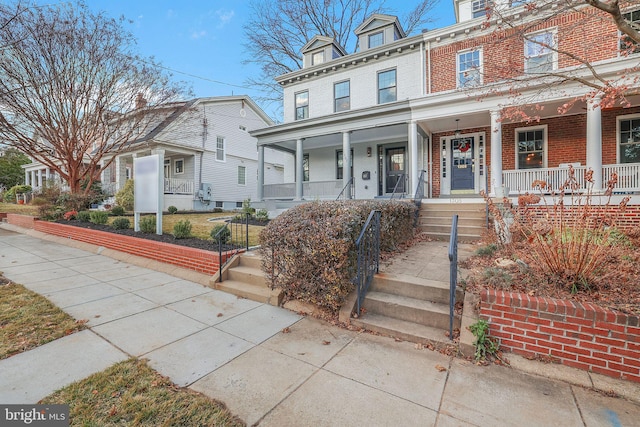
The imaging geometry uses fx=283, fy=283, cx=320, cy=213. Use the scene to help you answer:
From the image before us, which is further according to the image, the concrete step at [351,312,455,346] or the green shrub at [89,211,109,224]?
the green shrub at [89,211,109,224]

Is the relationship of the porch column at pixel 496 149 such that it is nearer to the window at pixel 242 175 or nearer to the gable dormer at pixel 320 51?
the gable dormer at pixel 320 51

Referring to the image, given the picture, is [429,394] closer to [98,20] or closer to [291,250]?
[291,250]

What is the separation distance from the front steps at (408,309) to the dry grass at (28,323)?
3486mm

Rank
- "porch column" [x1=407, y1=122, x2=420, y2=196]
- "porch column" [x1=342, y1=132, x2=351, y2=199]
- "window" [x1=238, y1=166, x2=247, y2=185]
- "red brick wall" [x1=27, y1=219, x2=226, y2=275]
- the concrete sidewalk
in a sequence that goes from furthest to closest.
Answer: "window" [x1=238, y1=166, x2=247, y2=185], "porch column" [x1=342, y1=132, x2=351, y2=199], "porch column" [x1=407, y1=122, x2=420, y2=196], "red brick wall" [x1=27, y1=219, x2=226, y2=275], the concrete sidewalk

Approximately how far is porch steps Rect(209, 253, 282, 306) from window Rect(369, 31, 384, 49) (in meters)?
11.6

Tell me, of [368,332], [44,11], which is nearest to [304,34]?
[44,11]

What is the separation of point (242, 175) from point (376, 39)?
12720 mm

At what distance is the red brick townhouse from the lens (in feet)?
25.2

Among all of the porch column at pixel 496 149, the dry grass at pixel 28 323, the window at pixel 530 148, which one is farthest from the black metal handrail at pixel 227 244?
the window at pixel 530 148

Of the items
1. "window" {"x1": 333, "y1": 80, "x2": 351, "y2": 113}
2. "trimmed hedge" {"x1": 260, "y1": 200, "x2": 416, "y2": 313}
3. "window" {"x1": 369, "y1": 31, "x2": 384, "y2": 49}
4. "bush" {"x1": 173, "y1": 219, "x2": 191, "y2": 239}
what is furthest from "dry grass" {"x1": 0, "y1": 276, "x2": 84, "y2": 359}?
"window" {"x1": 369, "y1": 31, "x2": 384, "y2": 49}

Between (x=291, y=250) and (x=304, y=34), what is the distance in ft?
68.0

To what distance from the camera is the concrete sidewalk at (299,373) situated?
212cm

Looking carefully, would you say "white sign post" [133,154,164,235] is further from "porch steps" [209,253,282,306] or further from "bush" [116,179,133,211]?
"bush" [116,179,133,211]

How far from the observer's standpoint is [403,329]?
3273 millimetres
